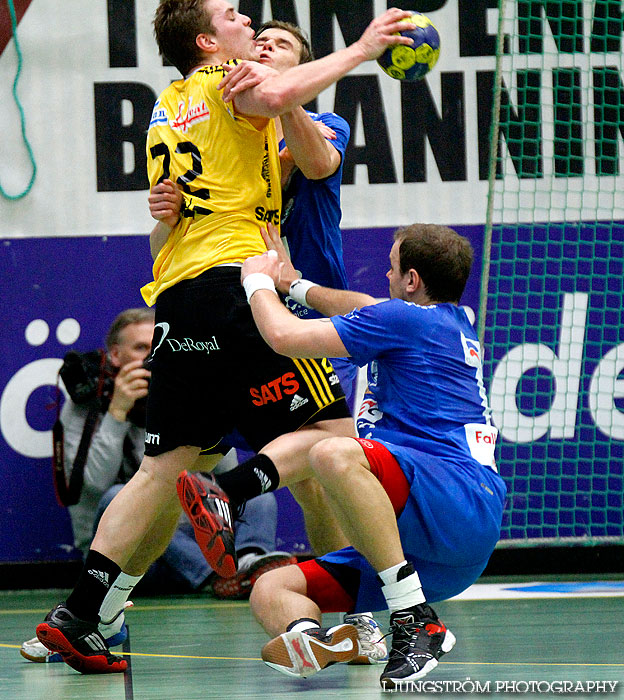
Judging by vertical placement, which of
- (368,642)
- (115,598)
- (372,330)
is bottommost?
(368,642)

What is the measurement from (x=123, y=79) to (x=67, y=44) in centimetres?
36

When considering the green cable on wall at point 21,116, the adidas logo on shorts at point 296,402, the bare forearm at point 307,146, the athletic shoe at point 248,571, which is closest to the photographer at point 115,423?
the athletic shoe at point 248,571

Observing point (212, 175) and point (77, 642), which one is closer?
point (77, 642)

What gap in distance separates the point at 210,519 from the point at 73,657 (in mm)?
882

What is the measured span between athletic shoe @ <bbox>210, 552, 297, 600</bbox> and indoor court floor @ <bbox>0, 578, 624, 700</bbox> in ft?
0.29

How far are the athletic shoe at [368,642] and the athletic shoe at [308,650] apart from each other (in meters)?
0.53

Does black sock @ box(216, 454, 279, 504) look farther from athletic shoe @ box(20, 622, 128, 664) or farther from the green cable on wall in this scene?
the green cable on wall

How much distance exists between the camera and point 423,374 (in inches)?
132

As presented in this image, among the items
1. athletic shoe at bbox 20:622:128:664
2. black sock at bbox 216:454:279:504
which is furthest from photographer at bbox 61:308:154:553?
black sock at bbox 216:454:279:504

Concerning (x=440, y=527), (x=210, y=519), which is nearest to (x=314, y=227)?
(x=440, y=527)

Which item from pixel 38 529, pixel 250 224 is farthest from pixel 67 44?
pixel 250 224

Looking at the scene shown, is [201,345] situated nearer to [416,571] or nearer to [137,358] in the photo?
[416,571]

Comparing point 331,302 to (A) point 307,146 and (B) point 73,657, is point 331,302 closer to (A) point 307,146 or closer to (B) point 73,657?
(A) point 307,146

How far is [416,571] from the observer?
3314 mm
